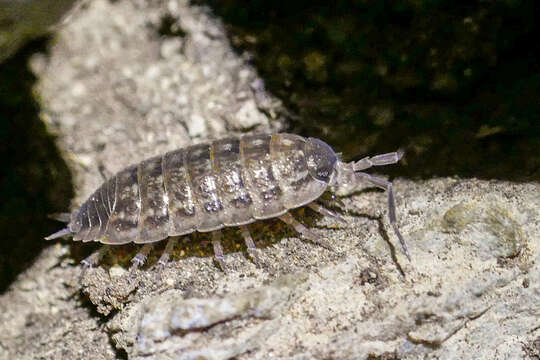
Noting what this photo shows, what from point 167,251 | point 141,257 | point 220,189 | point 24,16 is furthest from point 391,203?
point 24,16

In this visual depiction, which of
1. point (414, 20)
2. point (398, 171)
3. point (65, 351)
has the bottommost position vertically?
point (65, 351)

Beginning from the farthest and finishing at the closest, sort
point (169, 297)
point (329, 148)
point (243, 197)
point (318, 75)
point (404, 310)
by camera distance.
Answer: point (318, 75), point (329, 148), point (243, 197), point (169, 297), point (404, 310)

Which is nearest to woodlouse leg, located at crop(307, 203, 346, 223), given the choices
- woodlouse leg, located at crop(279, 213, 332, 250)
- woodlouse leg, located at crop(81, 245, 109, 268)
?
woodlouse leg, located at crop(279, 213, 332, 250)

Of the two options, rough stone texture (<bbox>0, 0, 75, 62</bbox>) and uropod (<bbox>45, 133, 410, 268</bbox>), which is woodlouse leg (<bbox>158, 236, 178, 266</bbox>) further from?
rough stone texture (<bbox>0, 0, 75, 62</bbox>)

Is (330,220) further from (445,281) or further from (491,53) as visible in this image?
(491,53)

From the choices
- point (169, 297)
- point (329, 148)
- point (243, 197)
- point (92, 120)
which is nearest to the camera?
point (169, 297)

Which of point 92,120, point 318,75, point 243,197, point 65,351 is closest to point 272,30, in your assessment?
point 318,75

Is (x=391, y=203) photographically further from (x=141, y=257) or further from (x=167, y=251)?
(x=141, y=257)
